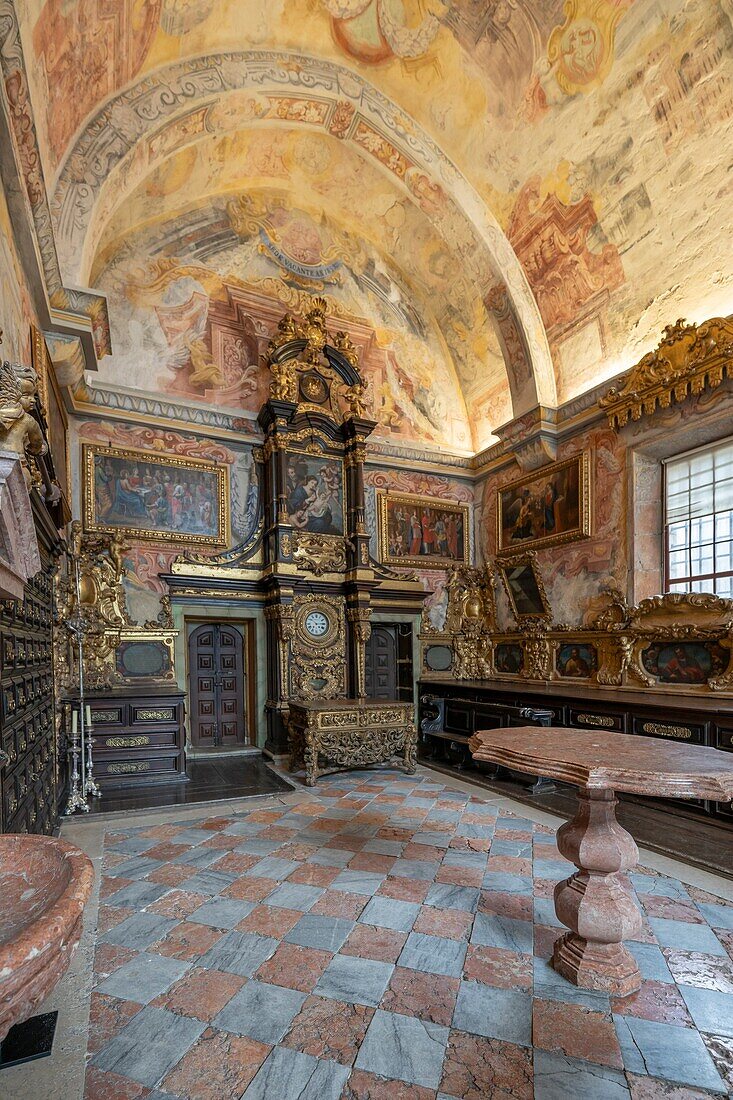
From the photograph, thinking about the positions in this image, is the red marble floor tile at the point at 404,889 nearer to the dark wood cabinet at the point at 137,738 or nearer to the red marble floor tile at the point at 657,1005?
the red marble floor tile at the point at 657,1005

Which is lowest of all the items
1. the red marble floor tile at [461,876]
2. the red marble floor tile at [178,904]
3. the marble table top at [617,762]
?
the red marble floor tile at [461,876]

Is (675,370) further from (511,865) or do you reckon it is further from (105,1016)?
(105,1016)

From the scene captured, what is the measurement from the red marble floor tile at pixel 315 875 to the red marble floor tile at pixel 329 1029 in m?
1.33

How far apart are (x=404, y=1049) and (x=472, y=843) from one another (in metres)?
2.65

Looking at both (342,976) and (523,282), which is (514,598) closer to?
(523,282)

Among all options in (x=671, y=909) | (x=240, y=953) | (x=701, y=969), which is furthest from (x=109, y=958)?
(x=671, y=909)

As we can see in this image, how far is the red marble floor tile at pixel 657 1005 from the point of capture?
2658 mm

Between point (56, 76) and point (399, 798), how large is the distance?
8334mm

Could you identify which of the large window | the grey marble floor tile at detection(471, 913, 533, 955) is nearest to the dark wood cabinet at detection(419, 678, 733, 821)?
the large window

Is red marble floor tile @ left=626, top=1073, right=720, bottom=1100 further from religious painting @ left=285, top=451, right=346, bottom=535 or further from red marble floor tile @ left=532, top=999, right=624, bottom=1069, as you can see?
religious painting @ left=285, top=451, right=346, bottom=535

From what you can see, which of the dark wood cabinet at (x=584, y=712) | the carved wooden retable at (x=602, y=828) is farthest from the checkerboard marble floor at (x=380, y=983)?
the dark wood cabinet at (x=584, y=712)

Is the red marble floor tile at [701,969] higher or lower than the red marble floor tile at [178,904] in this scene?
higher

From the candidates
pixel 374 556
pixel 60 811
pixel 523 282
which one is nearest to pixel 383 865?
pixel 60 811

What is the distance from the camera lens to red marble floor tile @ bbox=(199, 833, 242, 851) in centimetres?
487
